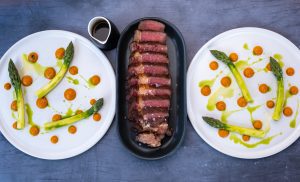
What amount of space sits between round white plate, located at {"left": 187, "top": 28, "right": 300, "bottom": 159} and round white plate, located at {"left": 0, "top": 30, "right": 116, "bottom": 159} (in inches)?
26.4

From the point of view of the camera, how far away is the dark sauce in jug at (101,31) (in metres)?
2.70

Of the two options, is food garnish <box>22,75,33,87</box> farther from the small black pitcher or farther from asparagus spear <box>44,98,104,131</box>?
the small black pitcher

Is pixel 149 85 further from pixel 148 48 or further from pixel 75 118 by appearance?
pixel 75 118

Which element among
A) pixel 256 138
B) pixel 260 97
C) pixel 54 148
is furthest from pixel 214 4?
pixel 54 148

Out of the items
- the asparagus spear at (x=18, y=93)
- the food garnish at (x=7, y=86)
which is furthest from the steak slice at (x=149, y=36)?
the food garnish at (x=7, y=86)

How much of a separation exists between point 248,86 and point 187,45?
1.93 ft

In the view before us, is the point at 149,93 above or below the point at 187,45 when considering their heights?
below

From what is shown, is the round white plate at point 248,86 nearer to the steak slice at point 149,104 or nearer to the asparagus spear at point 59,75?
the steak slice at point 149,104

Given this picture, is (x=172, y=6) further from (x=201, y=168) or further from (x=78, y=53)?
(x=201, y=168)

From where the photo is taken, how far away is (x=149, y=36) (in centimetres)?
267

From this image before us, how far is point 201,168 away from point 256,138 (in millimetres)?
490

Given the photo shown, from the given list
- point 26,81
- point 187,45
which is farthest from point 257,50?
point 26,81

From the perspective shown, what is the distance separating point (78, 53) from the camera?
284 centimetres

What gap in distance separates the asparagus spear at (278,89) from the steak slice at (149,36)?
35.0 inches
